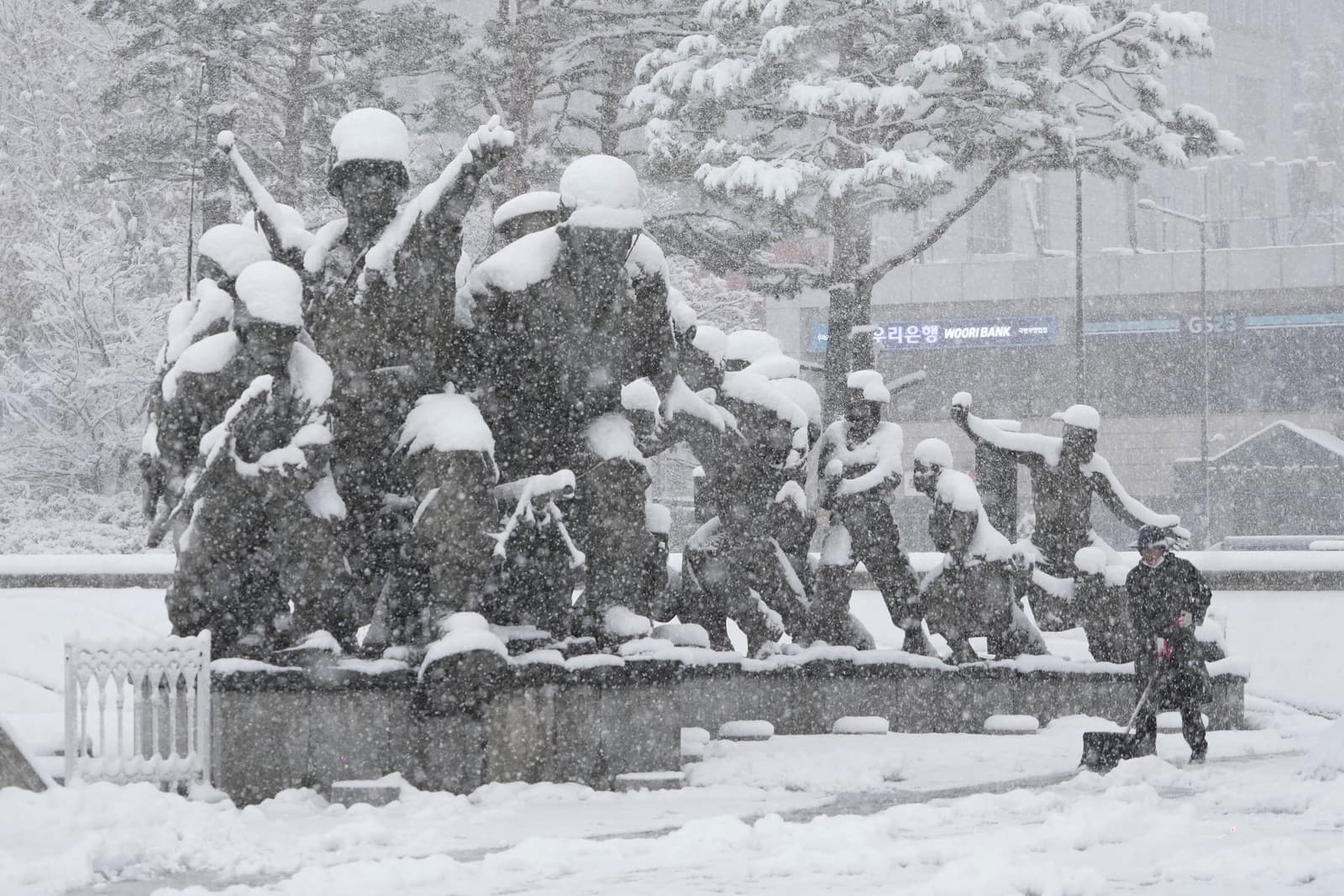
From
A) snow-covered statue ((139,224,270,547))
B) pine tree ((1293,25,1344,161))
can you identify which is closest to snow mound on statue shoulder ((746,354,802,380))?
snow-covered statue ((139,224,270,547))

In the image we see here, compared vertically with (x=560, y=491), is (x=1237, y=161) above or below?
above

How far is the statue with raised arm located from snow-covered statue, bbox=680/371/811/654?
1.71 m

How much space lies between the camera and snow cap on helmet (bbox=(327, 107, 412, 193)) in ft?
34.1

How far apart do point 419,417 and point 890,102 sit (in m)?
15.6

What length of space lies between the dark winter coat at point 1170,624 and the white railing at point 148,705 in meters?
5.59

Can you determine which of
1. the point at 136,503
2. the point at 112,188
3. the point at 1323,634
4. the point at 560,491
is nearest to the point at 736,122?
the point at 112,188

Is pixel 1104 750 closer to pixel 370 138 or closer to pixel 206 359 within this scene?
pixel 370 138

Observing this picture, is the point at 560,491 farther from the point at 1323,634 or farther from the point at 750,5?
the point at 750,5

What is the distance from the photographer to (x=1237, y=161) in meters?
73.2

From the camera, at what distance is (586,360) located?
1092cm

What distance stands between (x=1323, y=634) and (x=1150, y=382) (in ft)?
137

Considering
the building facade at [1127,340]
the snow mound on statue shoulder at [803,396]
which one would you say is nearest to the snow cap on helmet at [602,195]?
the snow mound on statue shoulder at [803,396]

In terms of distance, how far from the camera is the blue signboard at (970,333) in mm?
57688

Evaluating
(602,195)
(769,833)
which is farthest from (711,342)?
(769,833)
